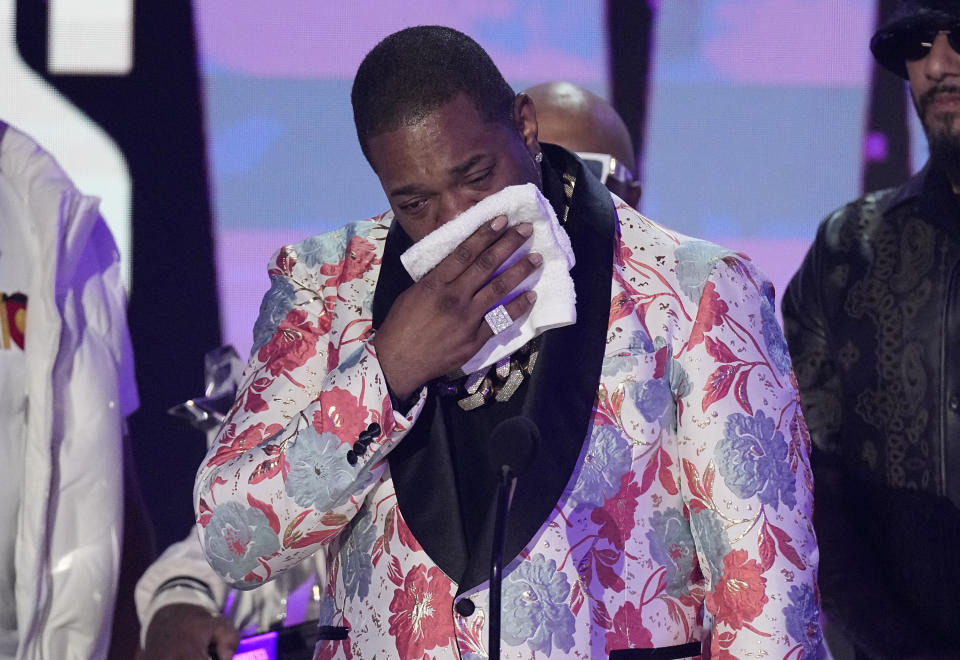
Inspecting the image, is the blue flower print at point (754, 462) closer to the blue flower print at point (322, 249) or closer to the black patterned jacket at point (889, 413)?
the blue flower print at point (322, 249)

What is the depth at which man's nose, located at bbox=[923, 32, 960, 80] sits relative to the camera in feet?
7.00

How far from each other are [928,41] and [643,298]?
91 cm

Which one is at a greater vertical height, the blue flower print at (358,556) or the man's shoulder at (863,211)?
the man's shoulder at (863,211)

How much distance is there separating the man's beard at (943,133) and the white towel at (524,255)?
97 centimetres

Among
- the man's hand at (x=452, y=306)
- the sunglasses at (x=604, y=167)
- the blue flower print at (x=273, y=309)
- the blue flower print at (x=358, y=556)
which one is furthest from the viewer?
the sunglasses at (x=604, y=167)

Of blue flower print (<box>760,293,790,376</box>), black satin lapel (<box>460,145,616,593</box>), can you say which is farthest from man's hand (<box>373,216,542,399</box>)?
blue flower print (<box>760,293,790,376</box>)

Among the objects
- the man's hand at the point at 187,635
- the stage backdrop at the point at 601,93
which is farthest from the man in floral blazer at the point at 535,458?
the stage backdrop at the point at 601,93

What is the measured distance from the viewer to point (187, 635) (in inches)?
85.2

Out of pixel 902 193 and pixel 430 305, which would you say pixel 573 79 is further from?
pixel 430 305

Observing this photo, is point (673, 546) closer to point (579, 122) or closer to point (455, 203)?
point (455, 203)

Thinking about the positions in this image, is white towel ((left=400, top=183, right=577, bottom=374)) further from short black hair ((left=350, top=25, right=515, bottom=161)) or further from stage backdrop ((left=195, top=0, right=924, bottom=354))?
stage backdrop ((left=195, top=0, right=924, bottom=354))

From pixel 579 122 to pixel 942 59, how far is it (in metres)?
0.79

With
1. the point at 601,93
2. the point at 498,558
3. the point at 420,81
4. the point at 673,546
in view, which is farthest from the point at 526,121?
the point at 601,93

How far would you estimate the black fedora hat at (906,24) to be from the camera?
6.92 feet
